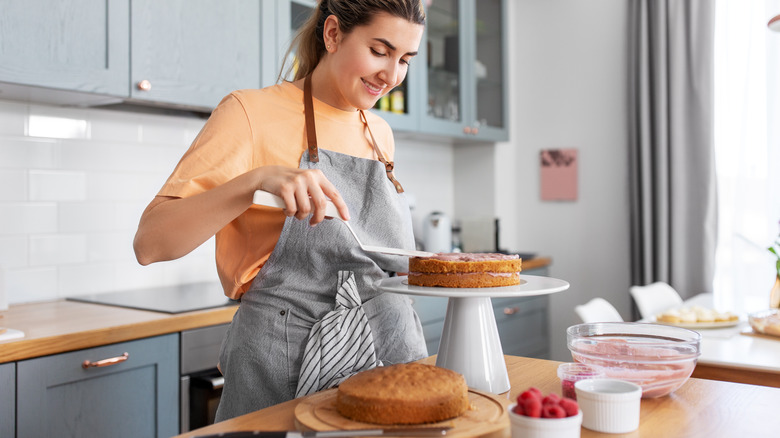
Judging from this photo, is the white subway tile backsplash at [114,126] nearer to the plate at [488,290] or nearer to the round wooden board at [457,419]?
the plate at [488,290]

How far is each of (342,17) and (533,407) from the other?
841 millimetres

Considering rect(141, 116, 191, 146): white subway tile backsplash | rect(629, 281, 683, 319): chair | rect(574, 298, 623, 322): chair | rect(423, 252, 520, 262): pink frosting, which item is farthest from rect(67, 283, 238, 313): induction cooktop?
rect(629, 281, 683, 319): chair

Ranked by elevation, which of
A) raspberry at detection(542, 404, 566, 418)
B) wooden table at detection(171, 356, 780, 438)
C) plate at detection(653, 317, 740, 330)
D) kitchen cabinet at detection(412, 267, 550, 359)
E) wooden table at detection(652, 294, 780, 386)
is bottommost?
kitchen cabinet at detection(412, 267, 550, 359)

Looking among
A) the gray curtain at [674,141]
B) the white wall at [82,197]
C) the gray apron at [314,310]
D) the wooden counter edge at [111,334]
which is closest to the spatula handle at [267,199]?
the gray apron at [314,310]

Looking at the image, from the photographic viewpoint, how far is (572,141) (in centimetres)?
380

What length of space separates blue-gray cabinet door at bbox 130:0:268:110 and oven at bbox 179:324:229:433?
2.49ft

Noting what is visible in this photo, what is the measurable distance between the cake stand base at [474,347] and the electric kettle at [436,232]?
7.50ft

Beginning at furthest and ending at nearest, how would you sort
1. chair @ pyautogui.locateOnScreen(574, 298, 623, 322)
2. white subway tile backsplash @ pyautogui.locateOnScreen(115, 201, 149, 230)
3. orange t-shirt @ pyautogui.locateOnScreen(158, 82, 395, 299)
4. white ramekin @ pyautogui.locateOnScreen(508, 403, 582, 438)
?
1. white subway tile backsplash @ pyautogui.locateOnScreen(115, 201, 149, 230)
2. chair @ pyautogui.locateOnScreen(574, 298, 623, 322)
3. orange t-shirt @ pyautogui.locateOnScreen(158, 82, 395, 299)
4. white ramekin @ pyautogui.locateOnScreen(508, 403, 582, 438)

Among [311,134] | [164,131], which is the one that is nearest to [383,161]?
[311,134]

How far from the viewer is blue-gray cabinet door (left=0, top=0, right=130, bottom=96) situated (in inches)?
70.8

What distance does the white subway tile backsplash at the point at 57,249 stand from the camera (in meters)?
2.19

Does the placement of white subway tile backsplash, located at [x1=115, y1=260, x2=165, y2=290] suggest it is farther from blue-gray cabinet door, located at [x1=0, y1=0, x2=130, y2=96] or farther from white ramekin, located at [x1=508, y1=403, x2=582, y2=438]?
white ramekin, located at [x1=508, y1=403, x2=582, y2=438]

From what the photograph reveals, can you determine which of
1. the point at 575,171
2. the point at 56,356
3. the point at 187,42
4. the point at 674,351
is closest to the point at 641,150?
the point at 575,171

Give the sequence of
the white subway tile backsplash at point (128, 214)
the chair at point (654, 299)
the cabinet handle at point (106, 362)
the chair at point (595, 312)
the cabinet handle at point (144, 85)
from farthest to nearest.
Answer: the chair at point (654, 299), the white subway tile backsplash at point (128, 214), the chair at point (595, 312), the cabinet handle at point (144, 85), the cabinet handle at point (106, 362)
